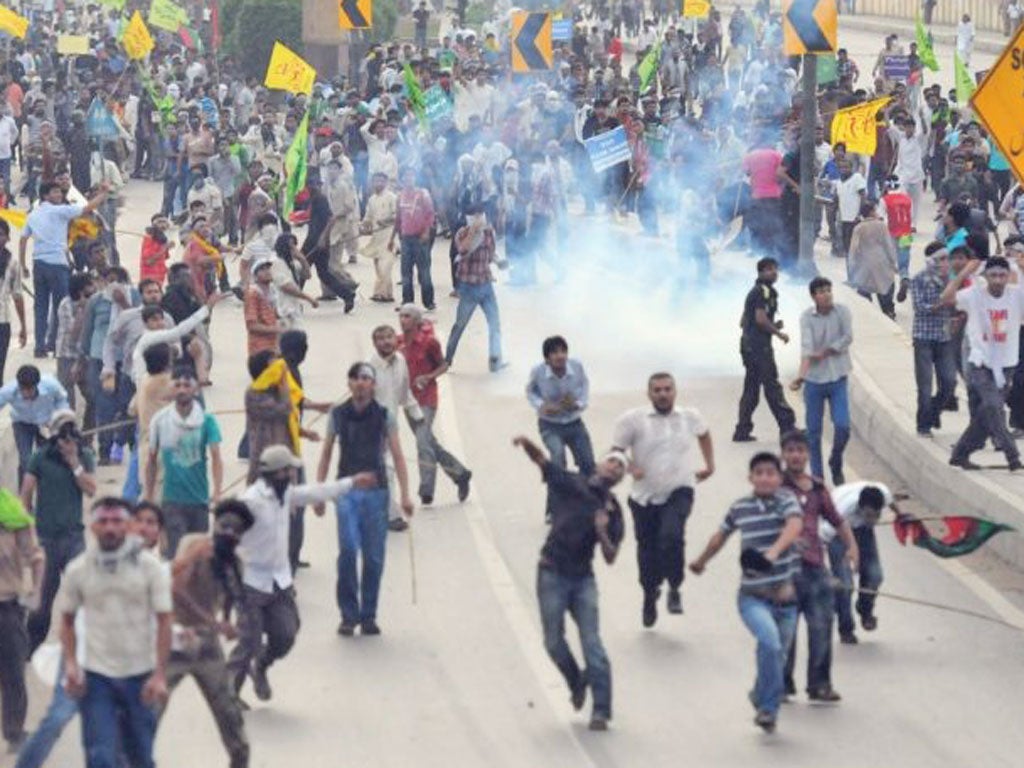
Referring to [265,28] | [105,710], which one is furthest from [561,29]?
[105,710]

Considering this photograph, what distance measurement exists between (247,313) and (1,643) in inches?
264

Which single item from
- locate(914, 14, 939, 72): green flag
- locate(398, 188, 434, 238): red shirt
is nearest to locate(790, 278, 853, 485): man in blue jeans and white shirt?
locate(398, 188, 434, 238): red shirt

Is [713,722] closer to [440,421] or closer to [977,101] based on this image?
[977,101]

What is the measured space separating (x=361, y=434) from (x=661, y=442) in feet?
5.04

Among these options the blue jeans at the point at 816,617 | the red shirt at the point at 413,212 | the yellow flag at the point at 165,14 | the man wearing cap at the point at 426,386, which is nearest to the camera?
the blue jeans at the point at 816,617

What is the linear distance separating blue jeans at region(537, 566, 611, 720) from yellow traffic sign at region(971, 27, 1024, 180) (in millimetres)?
4024

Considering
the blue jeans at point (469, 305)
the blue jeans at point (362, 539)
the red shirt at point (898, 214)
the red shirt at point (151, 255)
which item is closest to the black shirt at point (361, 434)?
the blue jeans at point (362, 539)

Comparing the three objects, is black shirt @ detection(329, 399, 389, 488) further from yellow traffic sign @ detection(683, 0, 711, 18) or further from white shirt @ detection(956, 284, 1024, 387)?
yellow traffic sign @ detection(683, 0, 711, 18)

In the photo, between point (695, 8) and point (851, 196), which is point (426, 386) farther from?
point (695, 8)

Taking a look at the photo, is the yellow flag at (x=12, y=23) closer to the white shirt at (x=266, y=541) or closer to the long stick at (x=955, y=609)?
the long stick at (x=955, y=609)

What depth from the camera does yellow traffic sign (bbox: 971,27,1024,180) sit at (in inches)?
635

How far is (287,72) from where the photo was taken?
124 ft

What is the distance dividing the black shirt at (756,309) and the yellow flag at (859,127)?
31.7 feet

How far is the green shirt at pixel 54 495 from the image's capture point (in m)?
14.4
